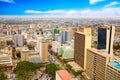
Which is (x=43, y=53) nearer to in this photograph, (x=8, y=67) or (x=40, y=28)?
(x=8, y=67)

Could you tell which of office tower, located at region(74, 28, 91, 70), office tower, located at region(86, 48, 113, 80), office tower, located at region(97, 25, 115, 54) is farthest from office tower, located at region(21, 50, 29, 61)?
office tower, located at region(97, 25, 115, 54)

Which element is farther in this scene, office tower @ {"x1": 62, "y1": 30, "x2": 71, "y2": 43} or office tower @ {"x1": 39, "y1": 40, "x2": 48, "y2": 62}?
office tower @ {"x1": 62, "y1": 30, "x2": 71, "y2": 43}

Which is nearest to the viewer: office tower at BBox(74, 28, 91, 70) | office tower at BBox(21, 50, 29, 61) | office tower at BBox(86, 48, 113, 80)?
office tower at BBox(86, 48, 113, 80)

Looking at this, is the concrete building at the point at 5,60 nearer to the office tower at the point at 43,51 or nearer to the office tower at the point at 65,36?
the office tower at the point at 43,51

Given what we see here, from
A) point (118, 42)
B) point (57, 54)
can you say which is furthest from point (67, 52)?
point (118, 42)

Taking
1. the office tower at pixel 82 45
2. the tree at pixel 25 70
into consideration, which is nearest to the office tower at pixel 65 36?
the office tower at pixel 82 45

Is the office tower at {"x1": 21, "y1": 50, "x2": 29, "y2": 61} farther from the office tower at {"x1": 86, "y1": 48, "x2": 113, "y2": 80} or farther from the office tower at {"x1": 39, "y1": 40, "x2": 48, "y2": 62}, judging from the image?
the office tower at {"x1": 86, "y1": 48, "x2": 113, "y2": 80}
